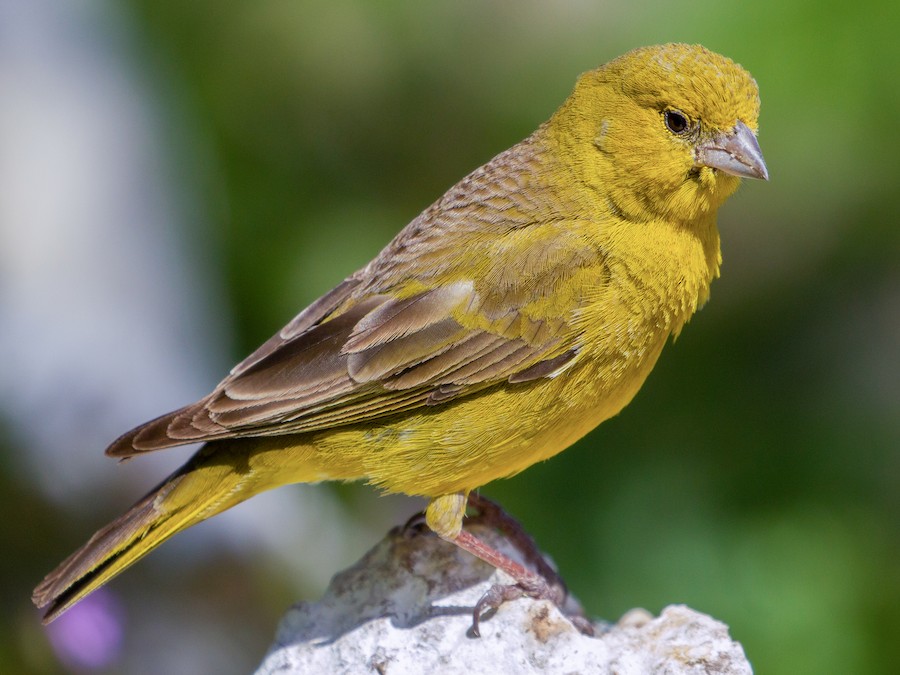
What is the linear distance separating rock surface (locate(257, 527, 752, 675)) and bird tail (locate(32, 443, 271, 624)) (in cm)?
50

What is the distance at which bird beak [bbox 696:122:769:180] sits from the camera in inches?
146

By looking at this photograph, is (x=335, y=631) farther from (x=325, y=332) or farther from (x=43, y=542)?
(x=43, y=542)

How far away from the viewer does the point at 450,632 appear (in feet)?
12.5

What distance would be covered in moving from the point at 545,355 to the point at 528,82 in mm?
3169

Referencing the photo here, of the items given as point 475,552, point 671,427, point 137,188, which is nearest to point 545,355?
point 475,552

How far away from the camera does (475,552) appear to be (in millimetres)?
3955

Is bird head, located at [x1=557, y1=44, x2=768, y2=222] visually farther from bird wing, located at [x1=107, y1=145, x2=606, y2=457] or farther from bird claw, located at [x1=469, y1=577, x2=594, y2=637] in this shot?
bird claw, located at [x1=469, y1=577, x2=594, y2=637]

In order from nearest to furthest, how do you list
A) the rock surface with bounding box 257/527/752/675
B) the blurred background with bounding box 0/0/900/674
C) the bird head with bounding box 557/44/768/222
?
1. the rock surface with bounding box 257/527/752/675
2. the bird head with bounding box 557/44/768/222
3. the blurred background with bounding box 0/0/900/674

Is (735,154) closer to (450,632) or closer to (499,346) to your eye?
(499,346)

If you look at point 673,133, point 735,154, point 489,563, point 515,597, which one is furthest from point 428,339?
point 735,154

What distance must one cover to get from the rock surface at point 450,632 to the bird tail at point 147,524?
0.50 meters

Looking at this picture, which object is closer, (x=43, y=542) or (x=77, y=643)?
(x=77, y=643)

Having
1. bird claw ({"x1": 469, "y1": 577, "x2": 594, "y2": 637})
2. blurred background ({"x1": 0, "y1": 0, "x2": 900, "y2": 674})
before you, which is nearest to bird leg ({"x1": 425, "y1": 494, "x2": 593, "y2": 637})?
bird claw ({"x1": 469, "y1": 577, "x2": 594, "y2": 637})

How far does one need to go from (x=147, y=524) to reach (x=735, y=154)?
2148mm
